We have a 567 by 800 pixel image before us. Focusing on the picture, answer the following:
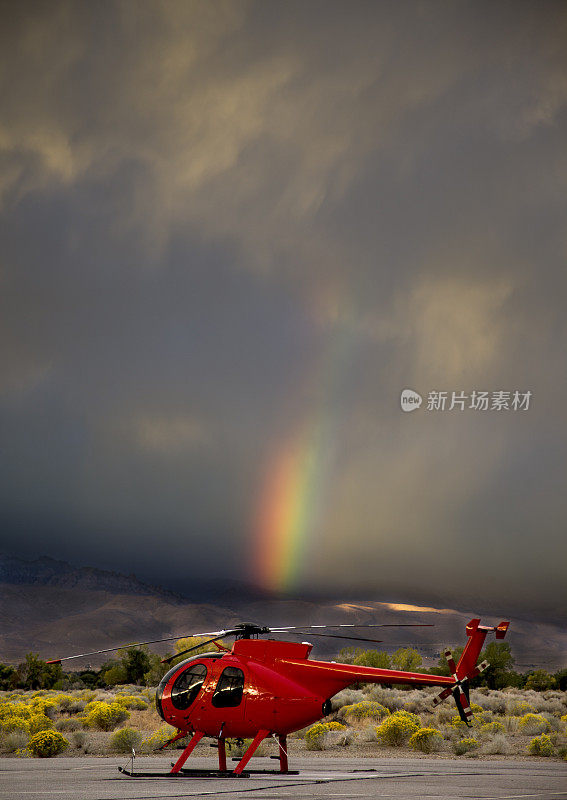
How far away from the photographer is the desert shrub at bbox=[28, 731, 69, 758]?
3512cm

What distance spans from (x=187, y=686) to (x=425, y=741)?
19.1m

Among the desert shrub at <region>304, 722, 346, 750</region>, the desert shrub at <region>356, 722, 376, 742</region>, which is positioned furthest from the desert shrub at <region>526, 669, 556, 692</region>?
the desert shrub at <region>304, 722, 346, 750</region>

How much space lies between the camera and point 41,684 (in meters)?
85.3

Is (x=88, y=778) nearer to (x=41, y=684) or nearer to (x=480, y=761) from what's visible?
(x=480, y=761)

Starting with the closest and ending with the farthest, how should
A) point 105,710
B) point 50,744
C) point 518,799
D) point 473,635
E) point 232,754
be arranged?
point 518,799
point 473,635
point 232,754
point 50,744
point 105,710

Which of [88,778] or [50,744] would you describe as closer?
[88,778]

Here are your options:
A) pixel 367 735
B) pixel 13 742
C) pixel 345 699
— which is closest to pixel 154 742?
pixel 13 742

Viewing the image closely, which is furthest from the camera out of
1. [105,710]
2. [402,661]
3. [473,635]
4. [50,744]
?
[402,661]

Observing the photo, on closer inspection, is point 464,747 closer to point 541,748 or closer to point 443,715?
point 541,748

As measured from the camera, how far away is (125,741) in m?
36.8

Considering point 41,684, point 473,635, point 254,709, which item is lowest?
point 41,684

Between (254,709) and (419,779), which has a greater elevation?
(254,709)

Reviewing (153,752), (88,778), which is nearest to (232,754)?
(153,752)

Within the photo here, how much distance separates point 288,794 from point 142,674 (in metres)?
70.3
